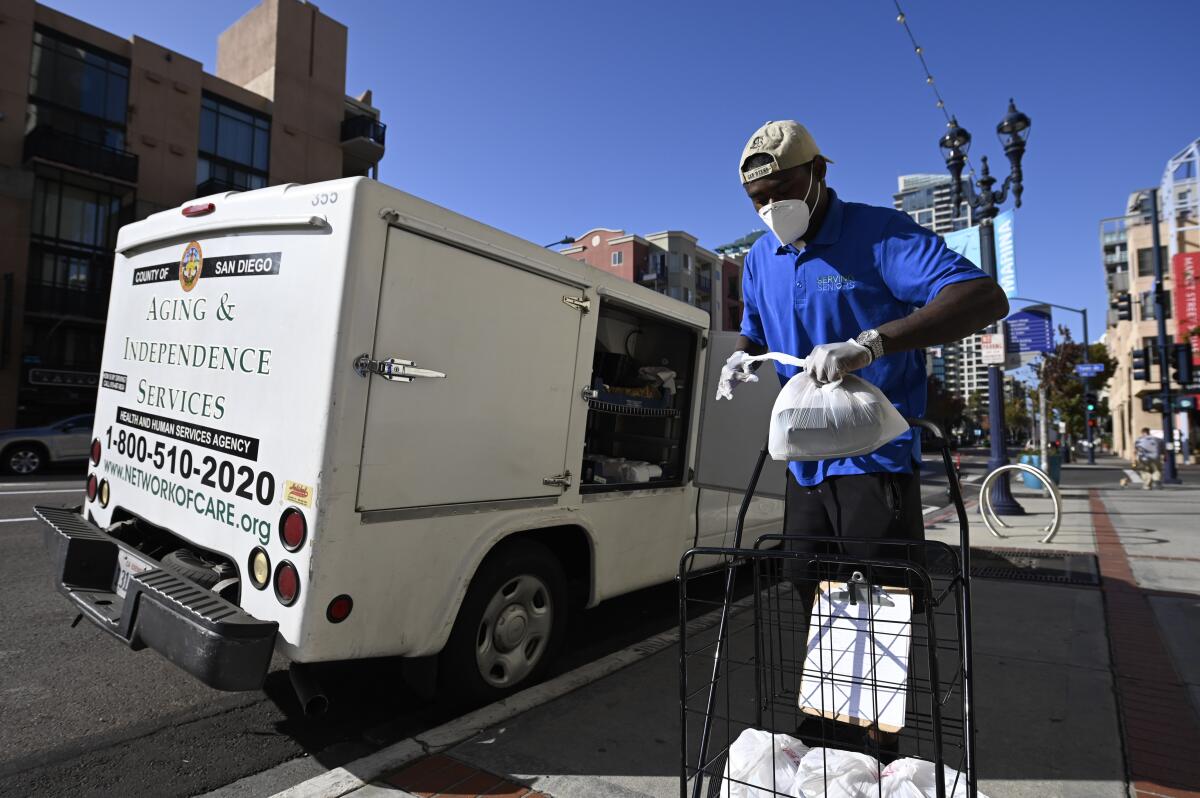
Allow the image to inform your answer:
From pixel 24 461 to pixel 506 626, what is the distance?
54.5ft

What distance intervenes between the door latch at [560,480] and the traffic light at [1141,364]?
78.0ft

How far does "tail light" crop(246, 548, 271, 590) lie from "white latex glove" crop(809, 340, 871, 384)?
224 cm

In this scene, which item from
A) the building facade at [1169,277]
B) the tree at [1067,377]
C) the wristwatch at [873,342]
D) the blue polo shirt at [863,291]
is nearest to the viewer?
the wristwatch at [873,342]

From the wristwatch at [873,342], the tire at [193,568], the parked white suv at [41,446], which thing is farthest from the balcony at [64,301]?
the wristwatch at [873,342]

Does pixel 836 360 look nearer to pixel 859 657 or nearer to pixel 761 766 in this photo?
pixel 859 657

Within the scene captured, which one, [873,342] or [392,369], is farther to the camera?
[392,369]

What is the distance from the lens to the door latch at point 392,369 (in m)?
2.69

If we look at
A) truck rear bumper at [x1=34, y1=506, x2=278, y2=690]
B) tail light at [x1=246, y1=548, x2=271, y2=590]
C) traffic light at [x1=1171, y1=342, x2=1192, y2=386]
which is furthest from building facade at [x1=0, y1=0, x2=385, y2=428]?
traffic light at [x1=1171, y1=342, x2=1192, y2=386]

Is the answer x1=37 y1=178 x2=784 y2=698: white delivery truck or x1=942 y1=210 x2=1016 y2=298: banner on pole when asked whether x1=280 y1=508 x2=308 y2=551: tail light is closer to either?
x1=37 y1=178 x2=784 y2=698: white delivery truck

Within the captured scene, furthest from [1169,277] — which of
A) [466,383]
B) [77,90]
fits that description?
[77,90]

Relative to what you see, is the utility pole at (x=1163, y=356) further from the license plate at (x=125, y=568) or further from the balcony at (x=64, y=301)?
the balcony at (x=64, y=301)

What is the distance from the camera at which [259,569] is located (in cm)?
279

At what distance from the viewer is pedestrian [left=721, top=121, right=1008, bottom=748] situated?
2.12m

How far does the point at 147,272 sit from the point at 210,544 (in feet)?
5.67
